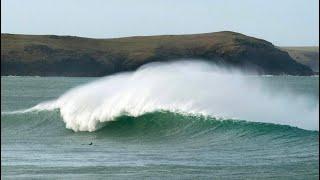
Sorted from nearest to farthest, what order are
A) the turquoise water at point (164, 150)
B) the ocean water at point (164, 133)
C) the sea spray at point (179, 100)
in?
the turquoise water at point (164, 150) → the ocean water at point (164, 133) → the sea spray at point (179, 100)

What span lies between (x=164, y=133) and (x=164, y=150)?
5444 mm

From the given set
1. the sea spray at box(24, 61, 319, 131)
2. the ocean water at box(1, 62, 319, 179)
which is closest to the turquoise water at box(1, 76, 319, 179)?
the ocean water at box(1, 62, 319, 179)

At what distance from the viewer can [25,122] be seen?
4250 cm

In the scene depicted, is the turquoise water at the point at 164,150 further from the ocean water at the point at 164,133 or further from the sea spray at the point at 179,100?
the sea spray at the point at 179,100

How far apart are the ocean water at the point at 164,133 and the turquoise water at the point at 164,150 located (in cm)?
3

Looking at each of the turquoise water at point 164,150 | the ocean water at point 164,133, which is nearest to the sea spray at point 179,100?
the ocean water at point 164,133

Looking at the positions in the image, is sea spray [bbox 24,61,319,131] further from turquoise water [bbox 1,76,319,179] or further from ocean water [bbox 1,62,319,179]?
turquoise water [bbox 1,76,319,179]

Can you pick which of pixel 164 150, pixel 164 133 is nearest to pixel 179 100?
pixel 164 133

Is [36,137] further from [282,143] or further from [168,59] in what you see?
[168,59]

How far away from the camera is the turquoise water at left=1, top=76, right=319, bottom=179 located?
2288 cm

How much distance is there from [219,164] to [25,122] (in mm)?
19631

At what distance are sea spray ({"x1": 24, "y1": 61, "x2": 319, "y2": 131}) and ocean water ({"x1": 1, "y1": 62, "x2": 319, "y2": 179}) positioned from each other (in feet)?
0.16

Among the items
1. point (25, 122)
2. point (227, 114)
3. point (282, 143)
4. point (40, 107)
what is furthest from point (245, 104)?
point (40, 107)

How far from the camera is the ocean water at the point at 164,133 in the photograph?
23.5 meters
